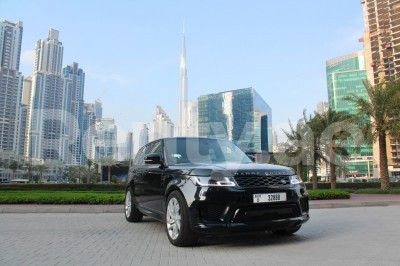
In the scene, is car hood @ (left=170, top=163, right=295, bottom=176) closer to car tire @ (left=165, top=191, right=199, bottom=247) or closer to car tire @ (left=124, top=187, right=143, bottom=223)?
car tire @ (left=165, top=191, right=199, bottom=247)

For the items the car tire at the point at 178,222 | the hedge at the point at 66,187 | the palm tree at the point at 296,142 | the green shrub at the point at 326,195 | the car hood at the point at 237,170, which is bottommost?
the hedge at the point at 66,187

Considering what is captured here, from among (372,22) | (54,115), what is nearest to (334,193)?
(54,115)

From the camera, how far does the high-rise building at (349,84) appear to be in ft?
379

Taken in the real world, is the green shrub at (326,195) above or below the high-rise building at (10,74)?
below

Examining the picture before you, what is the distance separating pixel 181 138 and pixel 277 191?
237cm

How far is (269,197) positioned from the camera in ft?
15.1

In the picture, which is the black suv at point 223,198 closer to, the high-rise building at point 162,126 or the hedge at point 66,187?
the high-rise building at point 162,126

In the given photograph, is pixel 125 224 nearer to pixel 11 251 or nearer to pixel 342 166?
pixel 11 251

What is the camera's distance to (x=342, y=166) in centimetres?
2809

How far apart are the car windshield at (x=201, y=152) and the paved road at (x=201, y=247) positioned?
137cm

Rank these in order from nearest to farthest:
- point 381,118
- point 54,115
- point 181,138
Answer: point 181,138 < point 381,118 < point 54,115

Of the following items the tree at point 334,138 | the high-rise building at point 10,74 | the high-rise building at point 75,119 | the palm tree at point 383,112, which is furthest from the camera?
the high-rise building at point 10,74

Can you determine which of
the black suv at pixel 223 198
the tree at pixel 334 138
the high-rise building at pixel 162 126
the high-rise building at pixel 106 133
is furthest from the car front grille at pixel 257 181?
the tree at pixel 334 138

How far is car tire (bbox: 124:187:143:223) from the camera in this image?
291 inches
